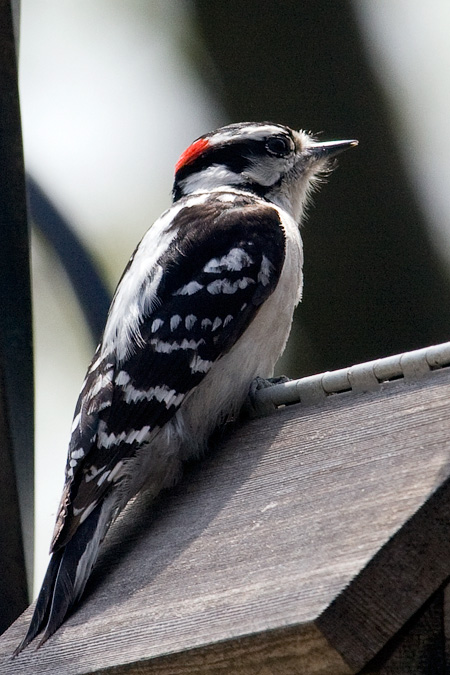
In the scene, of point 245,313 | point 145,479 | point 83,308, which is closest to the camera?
point 145,479

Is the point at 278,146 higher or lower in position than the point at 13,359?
higher

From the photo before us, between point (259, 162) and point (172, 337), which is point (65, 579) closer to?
point (172, 337)

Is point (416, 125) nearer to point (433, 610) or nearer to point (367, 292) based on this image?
point (367, 292)

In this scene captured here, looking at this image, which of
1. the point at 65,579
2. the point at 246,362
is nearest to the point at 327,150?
the point at 246,362

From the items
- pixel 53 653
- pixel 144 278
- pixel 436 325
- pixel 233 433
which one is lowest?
pixel 436 325

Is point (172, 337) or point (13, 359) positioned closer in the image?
point (172, 337)

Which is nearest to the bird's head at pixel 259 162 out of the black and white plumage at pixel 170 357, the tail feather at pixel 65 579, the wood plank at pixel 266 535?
the black and white plumage at pixel 170 357

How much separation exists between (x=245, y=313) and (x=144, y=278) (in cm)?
29

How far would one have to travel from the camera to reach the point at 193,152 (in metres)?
3.67

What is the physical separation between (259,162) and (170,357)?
1.28 meters

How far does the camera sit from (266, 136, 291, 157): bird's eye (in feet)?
11.9

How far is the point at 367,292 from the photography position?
13.8 ft

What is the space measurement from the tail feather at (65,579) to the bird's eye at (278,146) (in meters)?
1.74

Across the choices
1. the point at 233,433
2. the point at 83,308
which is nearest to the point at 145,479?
the point at 233,433
